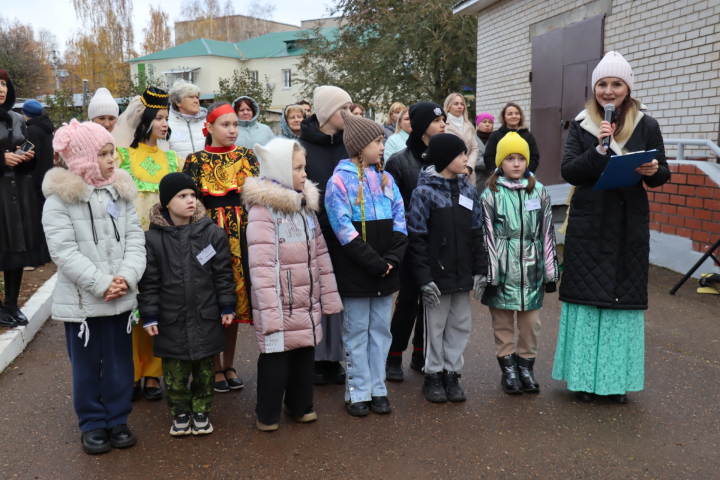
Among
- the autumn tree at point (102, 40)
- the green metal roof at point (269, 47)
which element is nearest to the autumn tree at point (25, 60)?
the autumn tree at point (102, 40)

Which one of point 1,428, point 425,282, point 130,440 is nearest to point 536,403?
point 425,282

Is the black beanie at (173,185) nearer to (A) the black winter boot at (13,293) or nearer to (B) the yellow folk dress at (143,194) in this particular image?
(B) the yellow folk dress at (143,194)

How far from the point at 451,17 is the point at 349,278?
14958mm

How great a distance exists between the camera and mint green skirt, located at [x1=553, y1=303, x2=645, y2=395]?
13.1 feet

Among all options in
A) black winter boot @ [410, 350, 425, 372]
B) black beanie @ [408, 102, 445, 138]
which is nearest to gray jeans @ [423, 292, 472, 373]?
black winter boot @ [410, 350, 425, 372]

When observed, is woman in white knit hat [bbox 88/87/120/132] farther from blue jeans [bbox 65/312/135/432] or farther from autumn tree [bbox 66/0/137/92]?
autumn tree [bbox 66/0/137/92]

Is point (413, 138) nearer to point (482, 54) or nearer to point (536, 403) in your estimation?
point (536, 403)

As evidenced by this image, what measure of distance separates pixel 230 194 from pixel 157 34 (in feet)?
198

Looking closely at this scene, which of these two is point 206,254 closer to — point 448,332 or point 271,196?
point 271,196

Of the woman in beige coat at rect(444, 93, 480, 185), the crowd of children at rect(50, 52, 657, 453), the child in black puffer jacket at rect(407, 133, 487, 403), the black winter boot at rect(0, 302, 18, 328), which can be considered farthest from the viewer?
the woman in beige coat at rect(444, 93, 480, 185)

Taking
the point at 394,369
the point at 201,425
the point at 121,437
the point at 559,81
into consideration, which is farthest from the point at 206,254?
the point at 559,81

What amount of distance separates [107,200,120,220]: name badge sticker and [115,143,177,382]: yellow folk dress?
2.07 feet

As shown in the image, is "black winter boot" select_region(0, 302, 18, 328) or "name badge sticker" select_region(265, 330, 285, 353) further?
"black winter boot" select_region(0, 302, 18, 328)

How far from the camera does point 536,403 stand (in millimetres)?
4023
